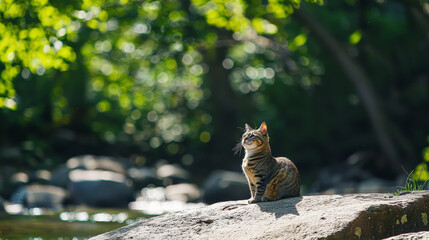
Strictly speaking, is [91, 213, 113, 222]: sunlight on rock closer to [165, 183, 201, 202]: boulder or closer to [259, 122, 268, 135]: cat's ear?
[165, 183, 201, 202]: boulder

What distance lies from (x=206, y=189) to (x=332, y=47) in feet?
19.6

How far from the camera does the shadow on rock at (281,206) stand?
6086 millimetres

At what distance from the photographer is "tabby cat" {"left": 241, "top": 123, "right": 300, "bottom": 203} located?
710cm

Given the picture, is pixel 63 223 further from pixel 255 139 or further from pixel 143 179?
pixel 143 179

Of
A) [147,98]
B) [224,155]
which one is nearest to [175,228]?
[224,155]

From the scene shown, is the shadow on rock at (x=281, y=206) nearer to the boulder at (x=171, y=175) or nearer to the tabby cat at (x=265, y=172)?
the tabby cat at (x=265, y=172)

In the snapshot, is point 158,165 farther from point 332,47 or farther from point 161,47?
point 332,47

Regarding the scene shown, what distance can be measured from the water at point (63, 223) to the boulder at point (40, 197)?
0.63 meters


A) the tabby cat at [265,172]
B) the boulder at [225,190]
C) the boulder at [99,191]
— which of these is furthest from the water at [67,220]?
the tabby cat at [265,172]

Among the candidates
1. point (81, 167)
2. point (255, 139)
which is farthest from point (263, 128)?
point (81, 167)

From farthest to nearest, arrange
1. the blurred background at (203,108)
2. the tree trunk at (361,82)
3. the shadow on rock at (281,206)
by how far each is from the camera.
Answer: the tree trunk at (361,82), the blurred background at (203,108), the shadow on rock at (281,206)

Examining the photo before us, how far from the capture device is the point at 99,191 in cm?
1748

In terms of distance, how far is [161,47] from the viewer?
19172 millimetres

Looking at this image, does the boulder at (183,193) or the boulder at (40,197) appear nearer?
the boulder at (40,197)
